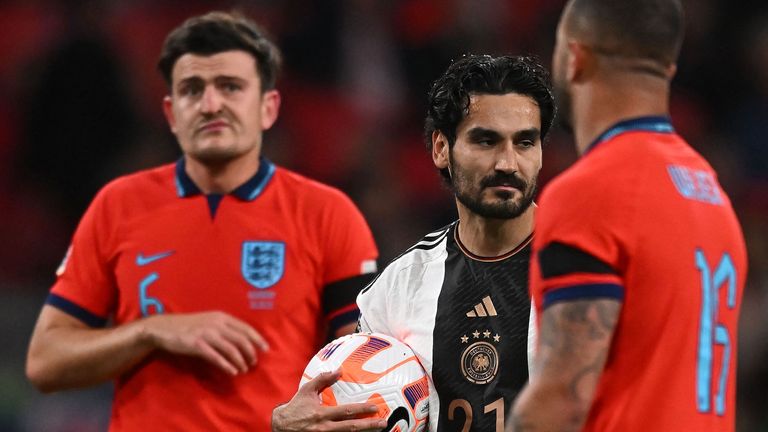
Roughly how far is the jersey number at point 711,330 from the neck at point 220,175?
2281mm

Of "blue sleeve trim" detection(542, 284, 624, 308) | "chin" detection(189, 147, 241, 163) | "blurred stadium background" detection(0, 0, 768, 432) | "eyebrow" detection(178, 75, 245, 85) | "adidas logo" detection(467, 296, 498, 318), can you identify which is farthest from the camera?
"blurred stadium background" detection(0, 0, 768, 432)

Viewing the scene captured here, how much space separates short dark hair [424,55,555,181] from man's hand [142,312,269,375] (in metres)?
1.00

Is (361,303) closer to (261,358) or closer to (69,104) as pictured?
(261,358)

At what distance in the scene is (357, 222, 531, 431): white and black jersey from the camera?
10.9ft

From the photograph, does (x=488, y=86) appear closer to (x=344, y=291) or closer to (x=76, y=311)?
(x=344, y=291)

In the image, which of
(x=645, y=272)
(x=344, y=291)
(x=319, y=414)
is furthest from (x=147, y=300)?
(x=645, y=272)

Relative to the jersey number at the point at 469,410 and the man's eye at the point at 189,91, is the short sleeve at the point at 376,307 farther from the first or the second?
the man's eye at the point at 189,91

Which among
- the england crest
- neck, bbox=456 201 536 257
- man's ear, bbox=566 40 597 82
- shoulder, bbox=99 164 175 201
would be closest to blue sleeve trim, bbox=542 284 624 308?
man's ear, bbox=566 40 597 82

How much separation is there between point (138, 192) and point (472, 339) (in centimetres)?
163

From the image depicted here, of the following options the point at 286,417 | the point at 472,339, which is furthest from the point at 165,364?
the point at 472,339

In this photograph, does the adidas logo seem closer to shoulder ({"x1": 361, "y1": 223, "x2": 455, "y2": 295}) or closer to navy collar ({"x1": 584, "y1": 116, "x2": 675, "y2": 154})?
shoulder ({"x1": 361, "y1": 223, "x2": 455, "y2": 295})

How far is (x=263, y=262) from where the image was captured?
4.32m

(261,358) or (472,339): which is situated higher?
(472,339)

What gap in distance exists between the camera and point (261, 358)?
4.20 metres
